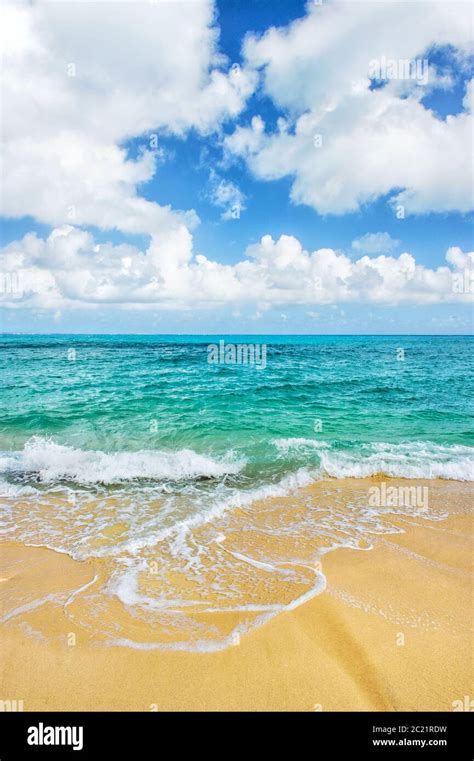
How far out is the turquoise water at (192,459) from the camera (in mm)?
6531

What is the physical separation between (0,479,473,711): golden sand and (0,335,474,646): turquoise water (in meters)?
0.58

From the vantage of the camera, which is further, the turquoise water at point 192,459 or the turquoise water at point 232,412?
the turquoise water at point 232,412

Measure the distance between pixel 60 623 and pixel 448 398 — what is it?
74.9ft

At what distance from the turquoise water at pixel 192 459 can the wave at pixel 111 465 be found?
2.2 inches

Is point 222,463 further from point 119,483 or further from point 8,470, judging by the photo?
point 8,470

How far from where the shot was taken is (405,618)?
470cm

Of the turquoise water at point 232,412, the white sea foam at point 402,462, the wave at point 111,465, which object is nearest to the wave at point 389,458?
the white sea foam at point 402,462

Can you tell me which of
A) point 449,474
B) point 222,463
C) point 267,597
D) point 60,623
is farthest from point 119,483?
point 449,474

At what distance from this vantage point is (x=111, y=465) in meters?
10.9

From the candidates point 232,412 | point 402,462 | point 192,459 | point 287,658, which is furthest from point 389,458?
point 287,658

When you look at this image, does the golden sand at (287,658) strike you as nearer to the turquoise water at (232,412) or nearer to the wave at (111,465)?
the wave at (111,465)

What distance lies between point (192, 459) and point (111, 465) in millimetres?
2525
